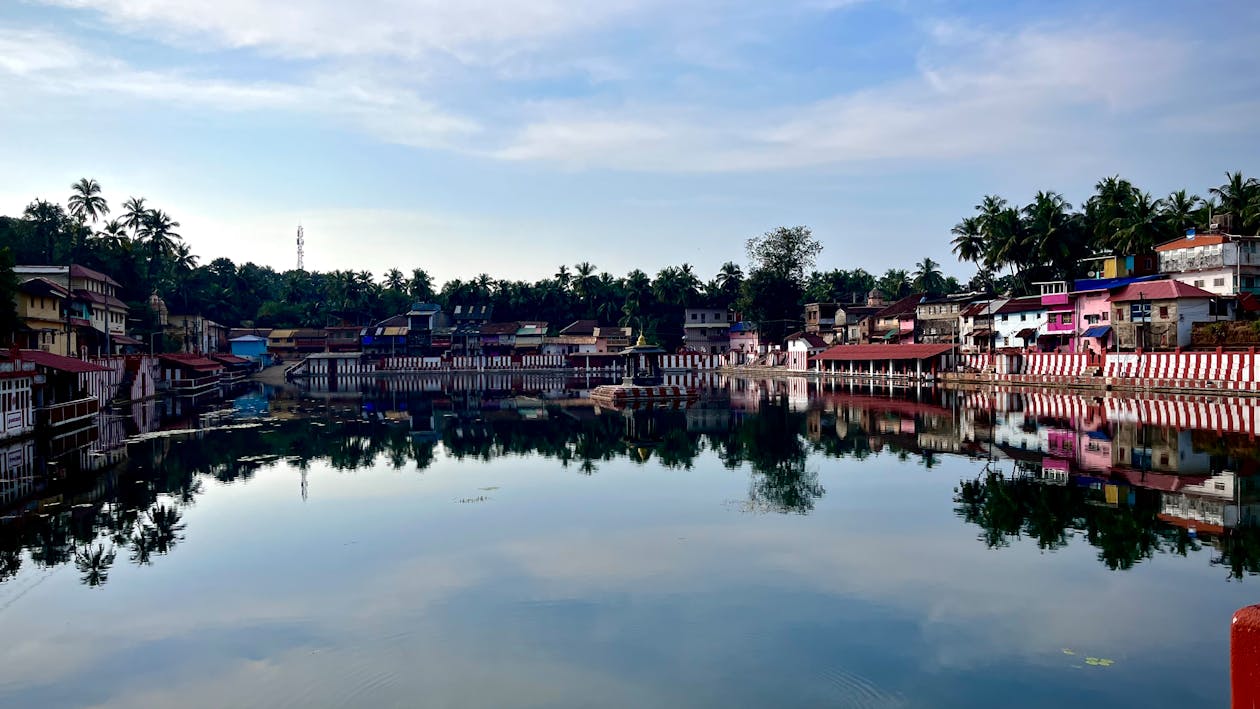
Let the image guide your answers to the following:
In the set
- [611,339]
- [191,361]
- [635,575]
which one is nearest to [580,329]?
[611,339]

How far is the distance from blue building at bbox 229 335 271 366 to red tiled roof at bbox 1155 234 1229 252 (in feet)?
304

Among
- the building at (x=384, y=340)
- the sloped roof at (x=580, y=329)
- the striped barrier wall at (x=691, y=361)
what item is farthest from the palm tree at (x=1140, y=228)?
the building at (x=384, y=340)

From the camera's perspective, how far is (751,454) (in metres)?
32.3

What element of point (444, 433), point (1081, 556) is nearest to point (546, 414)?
point (444, 433)

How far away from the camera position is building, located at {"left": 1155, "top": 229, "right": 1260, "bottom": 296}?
5384cm

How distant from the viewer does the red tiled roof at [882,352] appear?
7106 cm

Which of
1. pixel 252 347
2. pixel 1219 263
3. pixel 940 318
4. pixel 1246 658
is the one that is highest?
pixel 1219 263

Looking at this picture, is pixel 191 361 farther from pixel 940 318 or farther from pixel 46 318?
pixel 940 318

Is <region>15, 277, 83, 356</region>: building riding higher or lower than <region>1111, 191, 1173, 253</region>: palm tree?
lower

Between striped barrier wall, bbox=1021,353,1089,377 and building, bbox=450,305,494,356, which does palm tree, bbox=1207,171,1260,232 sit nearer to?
striped barrier wall, bbox=1021,353,1089,377

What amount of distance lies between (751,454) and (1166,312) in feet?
115

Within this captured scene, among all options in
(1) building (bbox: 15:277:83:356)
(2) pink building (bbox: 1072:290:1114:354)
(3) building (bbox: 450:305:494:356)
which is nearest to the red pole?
(1) building (bbox: 15:277:83:356)

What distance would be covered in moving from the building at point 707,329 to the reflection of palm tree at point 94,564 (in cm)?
9461

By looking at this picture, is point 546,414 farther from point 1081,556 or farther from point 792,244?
point 792,244
